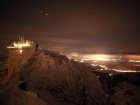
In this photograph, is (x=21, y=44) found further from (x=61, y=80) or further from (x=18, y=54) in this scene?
(x=61, y=80)

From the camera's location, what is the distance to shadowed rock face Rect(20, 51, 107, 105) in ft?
166

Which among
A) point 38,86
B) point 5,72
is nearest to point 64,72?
point 38,86

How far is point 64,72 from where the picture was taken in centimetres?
5528

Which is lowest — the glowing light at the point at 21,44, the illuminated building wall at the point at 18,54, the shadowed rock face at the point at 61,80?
the shadowed rock face at the point at 61,80

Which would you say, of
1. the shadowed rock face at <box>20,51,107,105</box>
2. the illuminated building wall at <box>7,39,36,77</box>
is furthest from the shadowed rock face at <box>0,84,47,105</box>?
the illuminated building wall at <box>7,39,36,77</box>

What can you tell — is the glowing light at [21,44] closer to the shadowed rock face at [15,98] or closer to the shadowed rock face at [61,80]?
Result: the shadowed rock face at [61,80]

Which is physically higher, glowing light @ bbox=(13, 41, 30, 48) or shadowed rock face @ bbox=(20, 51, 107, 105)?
glowing light @ bbox=(13, 41, 30, 48)

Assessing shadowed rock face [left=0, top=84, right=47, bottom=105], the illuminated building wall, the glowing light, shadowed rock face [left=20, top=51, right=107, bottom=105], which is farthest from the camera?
the glowing light

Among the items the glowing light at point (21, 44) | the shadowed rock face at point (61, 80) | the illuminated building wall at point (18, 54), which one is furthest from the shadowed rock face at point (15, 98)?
the glowing light at point (21, 44)

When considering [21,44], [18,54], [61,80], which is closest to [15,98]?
[61,80]

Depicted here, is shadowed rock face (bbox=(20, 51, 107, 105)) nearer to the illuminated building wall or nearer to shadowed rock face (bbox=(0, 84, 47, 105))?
the illuminated building wall

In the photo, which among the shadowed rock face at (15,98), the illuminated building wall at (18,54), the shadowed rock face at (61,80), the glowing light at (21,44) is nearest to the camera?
the shadowed rock face at (15,98)

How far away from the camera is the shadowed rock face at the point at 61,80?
5047 centimetres

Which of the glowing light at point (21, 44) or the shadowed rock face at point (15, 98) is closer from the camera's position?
the shadowed rock face at point (15, 98)
